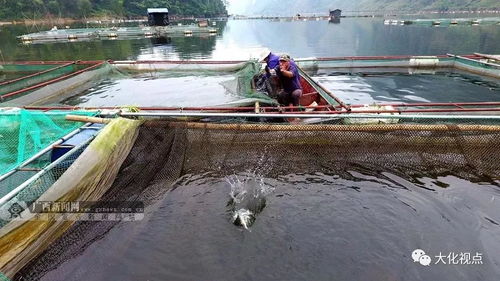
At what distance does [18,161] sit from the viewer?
15.6ft

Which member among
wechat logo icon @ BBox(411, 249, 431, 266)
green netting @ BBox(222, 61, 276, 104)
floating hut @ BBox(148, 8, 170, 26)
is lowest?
wechat logo icon @ BBox(411, 249, 431, 266)

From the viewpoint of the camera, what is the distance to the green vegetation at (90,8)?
66.8 metres

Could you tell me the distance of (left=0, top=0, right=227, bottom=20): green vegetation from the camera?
219ft

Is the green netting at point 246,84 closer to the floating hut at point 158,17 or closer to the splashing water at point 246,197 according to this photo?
the splashing water at point 246,197

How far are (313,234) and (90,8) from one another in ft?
319

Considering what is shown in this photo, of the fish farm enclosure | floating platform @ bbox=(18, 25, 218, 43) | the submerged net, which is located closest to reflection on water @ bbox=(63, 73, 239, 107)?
the submerged net

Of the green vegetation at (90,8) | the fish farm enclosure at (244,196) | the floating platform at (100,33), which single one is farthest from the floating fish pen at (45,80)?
the green vegetation at (90,8)

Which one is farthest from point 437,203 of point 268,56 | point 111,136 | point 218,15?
point 218,15

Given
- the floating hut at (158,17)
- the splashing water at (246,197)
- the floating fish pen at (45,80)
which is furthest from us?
the floating hut at (158,17)

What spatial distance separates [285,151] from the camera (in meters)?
5.86

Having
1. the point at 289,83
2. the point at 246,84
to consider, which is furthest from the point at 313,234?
the point at 246,84

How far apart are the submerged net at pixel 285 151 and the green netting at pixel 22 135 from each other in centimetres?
155

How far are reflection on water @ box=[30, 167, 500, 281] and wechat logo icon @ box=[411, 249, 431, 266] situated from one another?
0.08 meters

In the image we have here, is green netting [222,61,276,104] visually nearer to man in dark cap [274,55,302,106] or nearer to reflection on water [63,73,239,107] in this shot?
reflection on water [63,73,239,107]
